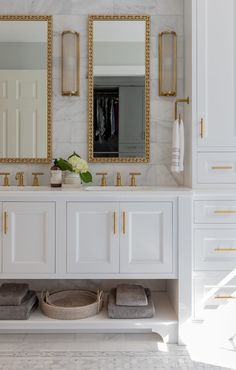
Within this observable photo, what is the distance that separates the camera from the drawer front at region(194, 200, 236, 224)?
241 centimetres

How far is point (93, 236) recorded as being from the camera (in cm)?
239

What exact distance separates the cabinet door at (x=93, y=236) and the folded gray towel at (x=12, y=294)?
14.1 inches

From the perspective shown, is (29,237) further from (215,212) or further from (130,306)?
(215,212)

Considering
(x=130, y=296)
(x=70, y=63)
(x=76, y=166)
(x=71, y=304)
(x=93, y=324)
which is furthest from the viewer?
(x=70, y=63)

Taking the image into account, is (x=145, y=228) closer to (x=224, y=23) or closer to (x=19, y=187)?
(x=19, y=187)

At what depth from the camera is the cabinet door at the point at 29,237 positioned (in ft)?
7.82

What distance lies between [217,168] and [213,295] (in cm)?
77

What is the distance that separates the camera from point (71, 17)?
9.54ft

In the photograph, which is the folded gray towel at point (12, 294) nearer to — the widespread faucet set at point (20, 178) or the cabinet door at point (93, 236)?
the cabinet door at point (93, 236)

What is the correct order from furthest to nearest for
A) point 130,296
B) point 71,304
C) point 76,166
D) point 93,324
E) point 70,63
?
point 70,63
point 76,166
point 71,304
point 130,296
point 93,324

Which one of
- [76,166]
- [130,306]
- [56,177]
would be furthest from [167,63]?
[130,306]

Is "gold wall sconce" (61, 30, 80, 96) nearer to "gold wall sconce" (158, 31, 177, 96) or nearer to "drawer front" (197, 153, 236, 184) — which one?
"gold wall sconce" (158, 31, 177, 96)

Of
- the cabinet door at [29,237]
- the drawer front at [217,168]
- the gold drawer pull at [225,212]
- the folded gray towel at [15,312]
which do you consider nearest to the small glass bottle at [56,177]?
the cabinet door at [29,237]

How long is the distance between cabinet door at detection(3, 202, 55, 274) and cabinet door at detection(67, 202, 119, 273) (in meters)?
0.12
